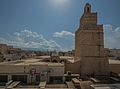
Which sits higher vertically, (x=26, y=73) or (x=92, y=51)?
(x=92, y=51)

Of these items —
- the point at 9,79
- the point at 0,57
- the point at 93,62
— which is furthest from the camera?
the point at 0,57

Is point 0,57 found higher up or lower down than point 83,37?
lower down

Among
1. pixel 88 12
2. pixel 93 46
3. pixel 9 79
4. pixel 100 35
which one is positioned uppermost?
pixel 88 12

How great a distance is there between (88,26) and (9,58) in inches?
1367

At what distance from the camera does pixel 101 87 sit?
758 inches

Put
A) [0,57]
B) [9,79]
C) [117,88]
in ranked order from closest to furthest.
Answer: [117,88] < [9,79] < [0,57]

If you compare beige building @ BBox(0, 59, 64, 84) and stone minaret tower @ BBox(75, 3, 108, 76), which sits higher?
stone minaret tower @ BBox(75, 3, 108, 76)

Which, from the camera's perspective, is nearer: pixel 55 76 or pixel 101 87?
pixel 101 87

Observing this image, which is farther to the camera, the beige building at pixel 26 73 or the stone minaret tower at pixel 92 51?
the stone minaret tower at pixel 92 51

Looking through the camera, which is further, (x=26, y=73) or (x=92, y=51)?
(x=92, y=51)

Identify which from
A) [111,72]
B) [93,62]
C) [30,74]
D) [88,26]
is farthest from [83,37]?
[30,74]

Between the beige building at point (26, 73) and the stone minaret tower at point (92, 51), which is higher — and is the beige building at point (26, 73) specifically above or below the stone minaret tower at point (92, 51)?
below

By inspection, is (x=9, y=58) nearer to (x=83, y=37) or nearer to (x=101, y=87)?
(x=83, y=37)

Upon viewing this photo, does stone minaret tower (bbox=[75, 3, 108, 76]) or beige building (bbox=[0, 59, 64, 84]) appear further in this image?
stone minaret tower (bbox=[75, 3, 108, 76])
